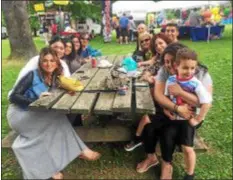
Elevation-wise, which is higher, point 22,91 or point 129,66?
point 22,91

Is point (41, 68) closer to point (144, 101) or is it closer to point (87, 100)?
point (87, 100)

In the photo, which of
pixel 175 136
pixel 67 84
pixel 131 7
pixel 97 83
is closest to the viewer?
pixel 175 136

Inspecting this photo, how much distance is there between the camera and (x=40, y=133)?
308 centimetres

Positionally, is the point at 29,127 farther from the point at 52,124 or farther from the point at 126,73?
the point at 126,73

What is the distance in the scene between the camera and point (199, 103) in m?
2.81

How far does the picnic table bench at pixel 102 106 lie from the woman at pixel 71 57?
1185 millimetres

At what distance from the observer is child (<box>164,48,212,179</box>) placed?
2740mm

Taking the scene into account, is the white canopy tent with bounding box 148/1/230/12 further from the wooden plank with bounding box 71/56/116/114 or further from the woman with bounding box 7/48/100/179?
the woman with bounding box 7/48/100/179

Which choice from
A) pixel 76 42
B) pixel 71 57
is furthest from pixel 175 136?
pixel 76 42

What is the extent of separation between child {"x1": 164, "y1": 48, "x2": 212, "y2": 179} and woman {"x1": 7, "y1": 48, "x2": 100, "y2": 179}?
1008mm

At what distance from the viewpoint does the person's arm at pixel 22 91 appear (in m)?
3.03

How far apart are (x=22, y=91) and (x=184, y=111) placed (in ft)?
4.88

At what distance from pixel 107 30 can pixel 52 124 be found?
16.3 meters

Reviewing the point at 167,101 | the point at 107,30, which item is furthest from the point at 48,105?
the point at 107,30
